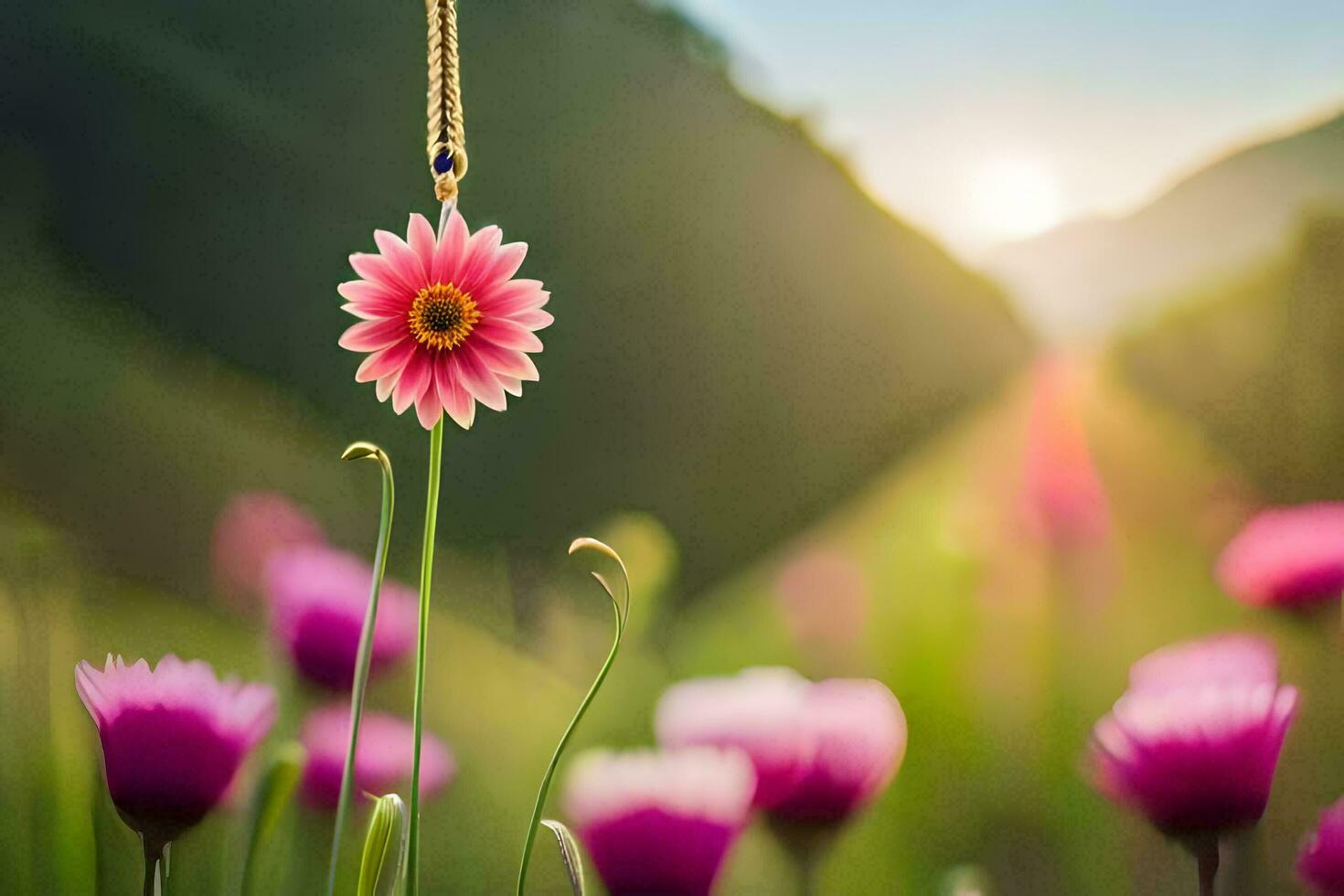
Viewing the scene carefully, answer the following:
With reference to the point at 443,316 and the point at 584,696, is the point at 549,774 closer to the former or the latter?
the point at 584,696

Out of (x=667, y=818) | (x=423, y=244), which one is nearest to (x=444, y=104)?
(x=423, y=244)

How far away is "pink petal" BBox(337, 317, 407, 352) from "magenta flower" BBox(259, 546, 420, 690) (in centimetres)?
14

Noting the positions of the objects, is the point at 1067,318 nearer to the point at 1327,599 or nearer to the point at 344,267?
the point at 1327,599

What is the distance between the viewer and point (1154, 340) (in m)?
0.62

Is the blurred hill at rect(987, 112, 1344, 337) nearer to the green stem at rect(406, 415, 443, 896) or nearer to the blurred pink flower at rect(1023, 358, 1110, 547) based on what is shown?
the blurred pink flower at rect(1023, 358, 1110, 547)

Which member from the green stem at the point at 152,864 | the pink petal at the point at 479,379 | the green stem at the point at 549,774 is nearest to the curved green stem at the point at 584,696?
the green stem at the point at 549,774

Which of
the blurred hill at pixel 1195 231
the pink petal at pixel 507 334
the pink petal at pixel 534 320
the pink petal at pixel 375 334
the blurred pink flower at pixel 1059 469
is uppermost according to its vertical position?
the blurred hill at pixel 1195 231

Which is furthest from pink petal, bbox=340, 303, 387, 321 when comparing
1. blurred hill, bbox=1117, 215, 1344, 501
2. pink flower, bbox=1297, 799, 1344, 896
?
pink flower, bbox=1297, 799, 1344, 896

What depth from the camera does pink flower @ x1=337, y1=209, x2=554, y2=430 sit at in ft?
1.99

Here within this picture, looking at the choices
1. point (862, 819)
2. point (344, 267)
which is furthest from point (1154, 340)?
point (344, 267)

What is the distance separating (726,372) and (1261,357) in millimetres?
328

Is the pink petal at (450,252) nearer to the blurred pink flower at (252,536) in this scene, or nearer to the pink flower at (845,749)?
the blurred pink flower at (252,536)

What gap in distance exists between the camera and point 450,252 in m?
0.61

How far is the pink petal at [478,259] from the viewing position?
608mm
